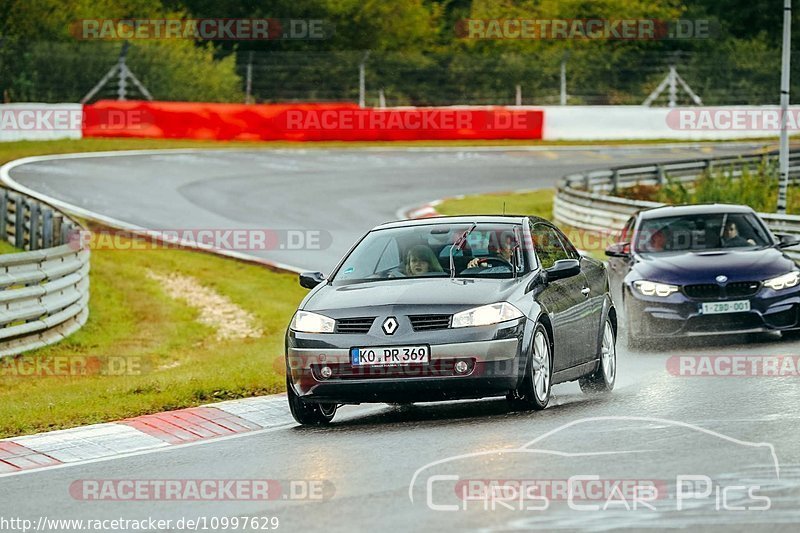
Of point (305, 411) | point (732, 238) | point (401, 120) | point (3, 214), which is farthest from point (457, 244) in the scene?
point (401, 120)

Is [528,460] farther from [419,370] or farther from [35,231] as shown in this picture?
[35,231]

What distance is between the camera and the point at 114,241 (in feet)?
88.1

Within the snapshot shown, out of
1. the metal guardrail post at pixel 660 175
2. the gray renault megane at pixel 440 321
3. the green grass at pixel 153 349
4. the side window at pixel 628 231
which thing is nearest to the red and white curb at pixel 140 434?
the green grass at pixel 153 349

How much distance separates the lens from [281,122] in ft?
153

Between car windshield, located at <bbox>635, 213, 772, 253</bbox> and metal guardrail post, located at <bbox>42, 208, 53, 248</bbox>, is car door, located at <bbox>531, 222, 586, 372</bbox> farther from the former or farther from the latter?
metal guardrail post, located at <bbox>42, 208, 53, 248</bbox>

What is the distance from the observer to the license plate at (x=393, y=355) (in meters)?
10.5

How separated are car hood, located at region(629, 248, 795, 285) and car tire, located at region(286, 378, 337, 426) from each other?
525 cm

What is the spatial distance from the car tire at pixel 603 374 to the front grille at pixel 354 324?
238 cm

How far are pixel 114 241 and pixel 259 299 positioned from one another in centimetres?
607

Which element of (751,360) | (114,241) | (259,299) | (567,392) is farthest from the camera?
(114,241)

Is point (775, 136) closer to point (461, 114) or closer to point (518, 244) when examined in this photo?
point (461, 114)

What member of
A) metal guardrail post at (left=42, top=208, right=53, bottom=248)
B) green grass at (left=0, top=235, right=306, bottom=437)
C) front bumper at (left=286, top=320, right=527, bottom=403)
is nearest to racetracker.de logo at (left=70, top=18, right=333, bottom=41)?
green grass at (left=0, top=235, right=306, bottom=437)

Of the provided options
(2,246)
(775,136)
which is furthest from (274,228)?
(775,136)

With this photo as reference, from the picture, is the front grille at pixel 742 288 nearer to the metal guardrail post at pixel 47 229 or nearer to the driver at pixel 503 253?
the driver at pixel 503 253
